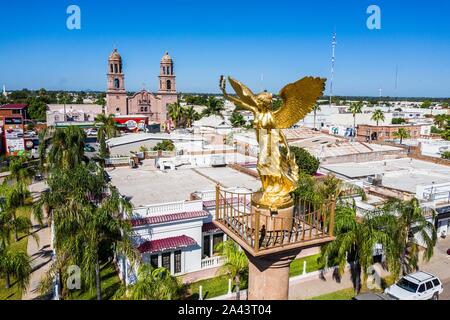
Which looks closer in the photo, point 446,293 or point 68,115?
point 446,293

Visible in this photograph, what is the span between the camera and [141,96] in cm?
9125

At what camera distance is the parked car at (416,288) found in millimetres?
18391

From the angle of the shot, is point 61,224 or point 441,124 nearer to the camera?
point 61,224

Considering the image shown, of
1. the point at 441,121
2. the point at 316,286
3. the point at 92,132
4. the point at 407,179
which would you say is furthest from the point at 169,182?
the point at 441,121

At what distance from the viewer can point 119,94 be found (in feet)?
288

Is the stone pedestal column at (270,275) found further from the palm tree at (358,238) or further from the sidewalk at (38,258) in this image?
the sidewalk at (38,258)

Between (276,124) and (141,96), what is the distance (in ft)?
281

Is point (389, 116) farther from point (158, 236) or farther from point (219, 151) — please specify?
point (158, 236)

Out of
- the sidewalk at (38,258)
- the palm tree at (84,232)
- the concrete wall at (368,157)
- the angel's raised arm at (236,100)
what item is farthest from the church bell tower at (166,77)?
the angel's raised arm at (236,100)

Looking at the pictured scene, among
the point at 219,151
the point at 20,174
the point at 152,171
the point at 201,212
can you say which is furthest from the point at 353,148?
the point at 20,174

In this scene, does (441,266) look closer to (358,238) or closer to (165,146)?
(358,238)

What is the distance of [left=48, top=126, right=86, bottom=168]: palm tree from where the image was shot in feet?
96.4
